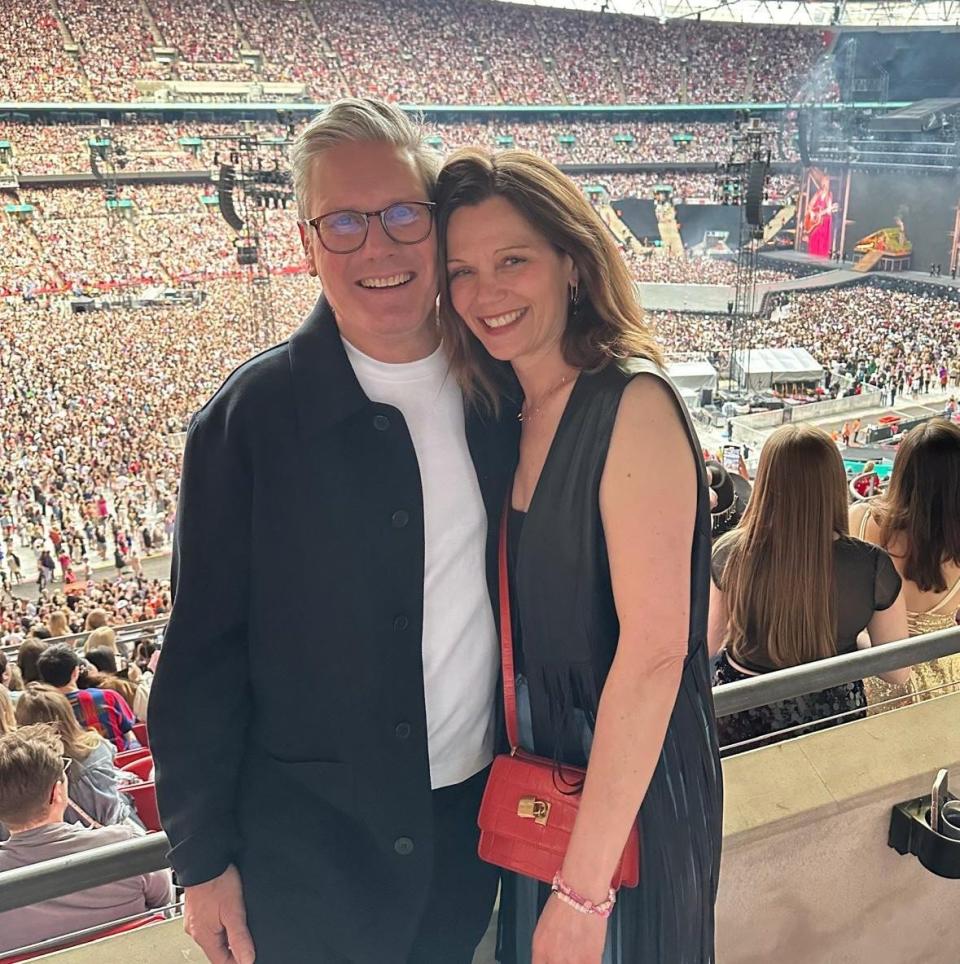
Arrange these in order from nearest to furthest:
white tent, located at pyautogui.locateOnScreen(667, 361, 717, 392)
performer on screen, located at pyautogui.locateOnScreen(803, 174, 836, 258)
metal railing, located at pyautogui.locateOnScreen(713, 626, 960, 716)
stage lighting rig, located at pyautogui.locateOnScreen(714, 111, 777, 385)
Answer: metal railing, located at pyautogui.locateOnScreen(713, 626, 960, 716), stage lighting rig, located at pyautogui.locateOnScreen(714, 111, 777, 385), white tent, located at pyautogui.locateOnScreen(667, 361, 717, 392), performer on screen, located at pyautogui.locateOnScreen(803, 174, 836, 258)

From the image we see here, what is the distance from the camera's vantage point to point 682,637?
63cm

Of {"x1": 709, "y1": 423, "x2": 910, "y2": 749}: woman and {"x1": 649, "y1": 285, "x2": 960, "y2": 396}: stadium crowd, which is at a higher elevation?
{"x1": 709, "y1": 423, "x2": 910, "y2": 749}: woman

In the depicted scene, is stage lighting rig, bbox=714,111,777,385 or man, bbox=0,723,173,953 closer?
man, bbox=0,723,173,953

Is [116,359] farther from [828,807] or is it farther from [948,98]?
[948,98]

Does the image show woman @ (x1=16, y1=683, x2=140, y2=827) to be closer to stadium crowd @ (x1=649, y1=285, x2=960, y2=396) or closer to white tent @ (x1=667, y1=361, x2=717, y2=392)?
white tent @ (x1=667, y1=361, x2=717, y2=392)

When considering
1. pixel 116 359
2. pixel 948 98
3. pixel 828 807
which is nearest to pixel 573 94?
pixel 948 98

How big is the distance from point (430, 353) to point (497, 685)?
0.26 meters

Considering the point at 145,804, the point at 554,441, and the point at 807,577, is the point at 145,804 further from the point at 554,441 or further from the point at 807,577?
the point at 554,441

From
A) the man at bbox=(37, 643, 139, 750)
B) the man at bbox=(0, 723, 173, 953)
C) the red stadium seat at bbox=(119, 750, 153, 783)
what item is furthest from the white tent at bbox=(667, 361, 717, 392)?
the man at bbox=(0, 723, 173, 953)

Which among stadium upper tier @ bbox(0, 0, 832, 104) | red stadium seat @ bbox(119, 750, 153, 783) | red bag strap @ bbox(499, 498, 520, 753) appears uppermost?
stadium upper tier @ bbox(0, 0, 832, 104)

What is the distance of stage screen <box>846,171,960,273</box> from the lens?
1470 centimetres

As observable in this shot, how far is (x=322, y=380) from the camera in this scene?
0.65 m

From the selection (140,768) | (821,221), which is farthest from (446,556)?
(821,221)

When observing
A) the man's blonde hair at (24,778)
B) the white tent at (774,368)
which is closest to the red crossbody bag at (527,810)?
the man's blonde hair at (24,778)
